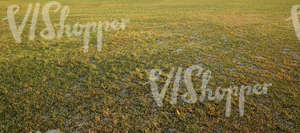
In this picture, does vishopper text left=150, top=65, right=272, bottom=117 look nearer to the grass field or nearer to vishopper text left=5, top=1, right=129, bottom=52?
the grass field

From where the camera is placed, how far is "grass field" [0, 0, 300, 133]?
161 inches

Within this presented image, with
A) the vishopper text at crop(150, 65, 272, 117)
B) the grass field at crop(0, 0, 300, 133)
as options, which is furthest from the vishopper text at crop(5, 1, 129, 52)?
the vishopper text at crop(150, 65, 272, 117)

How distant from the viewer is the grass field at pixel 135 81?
410cm

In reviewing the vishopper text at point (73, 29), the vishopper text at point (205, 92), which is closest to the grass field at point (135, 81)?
the vishopper text at point (205, 92)

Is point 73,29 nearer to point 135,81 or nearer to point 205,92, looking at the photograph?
point 135,81

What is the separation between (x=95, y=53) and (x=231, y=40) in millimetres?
7062

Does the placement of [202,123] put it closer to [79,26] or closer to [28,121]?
[28,121]

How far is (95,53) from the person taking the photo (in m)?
7.74

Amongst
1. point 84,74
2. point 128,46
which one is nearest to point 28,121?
point 84,74

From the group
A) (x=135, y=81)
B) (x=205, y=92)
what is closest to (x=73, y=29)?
(x=135, y=81)

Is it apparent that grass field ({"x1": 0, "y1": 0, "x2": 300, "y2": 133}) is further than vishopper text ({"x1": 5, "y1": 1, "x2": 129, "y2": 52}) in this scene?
No

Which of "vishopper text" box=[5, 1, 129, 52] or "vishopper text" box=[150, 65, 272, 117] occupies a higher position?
"vishopper text" box=[5, 1, 129, 52]

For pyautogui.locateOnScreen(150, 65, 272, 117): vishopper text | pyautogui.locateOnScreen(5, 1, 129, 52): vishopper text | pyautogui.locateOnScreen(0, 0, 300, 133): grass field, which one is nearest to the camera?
pyautogui.locateOnScreen(0, 0, 300, 133): grass field

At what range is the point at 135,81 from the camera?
5.64m
